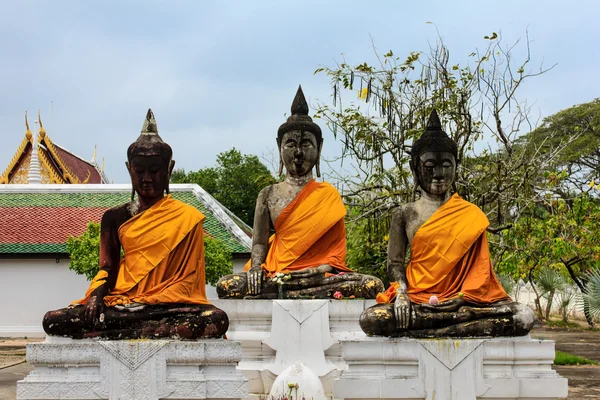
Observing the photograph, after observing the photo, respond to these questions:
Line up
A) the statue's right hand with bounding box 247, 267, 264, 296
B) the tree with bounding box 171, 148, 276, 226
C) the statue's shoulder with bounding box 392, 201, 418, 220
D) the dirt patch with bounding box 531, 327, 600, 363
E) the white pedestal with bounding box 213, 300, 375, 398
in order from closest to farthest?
the statue's shoulder with bounding box 392, 201, 418, 220 → the white pedestal with bounding box 213, 300, 375, 398 → the statue's right hand with bounding box 247, 267, 264, 296 → the dirt patch with bounding box 531, 327, 600, 363 → the tree with bounding box 171, 148, 276, 226

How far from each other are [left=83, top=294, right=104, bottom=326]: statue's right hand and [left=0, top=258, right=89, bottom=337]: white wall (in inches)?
702

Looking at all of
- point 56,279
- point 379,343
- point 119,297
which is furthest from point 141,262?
point 56,279

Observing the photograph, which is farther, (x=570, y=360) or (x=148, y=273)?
(x=570, y=360)

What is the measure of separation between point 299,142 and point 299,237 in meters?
1.35

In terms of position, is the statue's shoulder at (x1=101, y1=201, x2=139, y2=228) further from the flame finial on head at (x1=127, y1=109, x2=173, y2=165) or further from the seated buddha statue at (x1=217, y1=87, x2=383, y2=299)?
the seated buddha statue at (x1=217, y1=87, x2=383, y2=299)

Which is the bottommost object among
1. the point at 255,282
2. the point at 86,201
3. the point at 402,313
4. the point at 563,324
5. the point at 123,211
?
the point at 563,324

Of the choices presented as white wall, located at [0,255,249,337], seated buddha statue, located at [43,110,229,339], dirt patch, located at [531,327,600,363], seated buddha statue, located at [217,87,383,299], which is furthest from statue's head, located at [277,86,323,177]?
white wall, located at [0,255,249,337]

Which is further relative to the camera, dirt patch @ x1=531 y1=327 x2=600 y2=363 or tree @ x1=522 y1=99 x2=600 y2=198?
tree @ x1=522 y1=99 x2=600 y2=198

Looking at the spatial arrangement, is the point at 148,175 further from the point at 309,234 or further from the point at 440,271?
the point at 309,234

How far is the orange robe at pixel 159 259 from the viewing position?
7.53 m

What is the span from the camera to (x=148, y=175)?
25.7ft

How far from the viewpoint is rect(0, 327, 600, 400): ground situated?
1075 centimetres

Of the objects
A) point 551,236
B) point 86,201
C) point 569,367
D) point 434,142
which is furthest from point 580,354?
point 86,201

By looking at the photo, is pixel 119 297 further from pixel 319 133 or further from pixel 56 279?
pixel 56 279
